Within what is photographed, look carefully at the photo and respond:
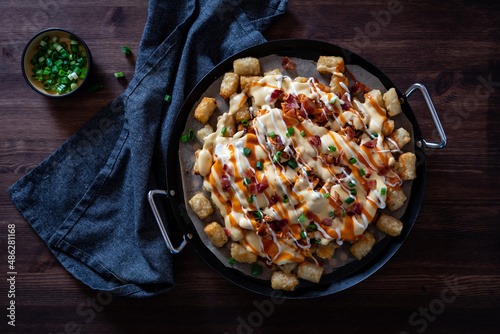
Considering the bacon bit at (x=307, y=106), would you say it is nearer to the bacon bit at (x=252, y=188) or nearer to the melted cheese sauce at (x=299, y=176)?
the melted cheese sauce at (x=299, y=176)

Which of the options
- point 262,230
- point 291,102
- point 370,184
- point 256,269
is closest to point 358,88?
point 291,102

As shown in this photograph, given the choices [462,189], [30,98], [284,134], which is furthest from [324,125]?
[30,98]

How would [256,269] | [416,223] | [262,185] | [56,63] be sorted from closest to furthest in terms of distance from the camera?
[262,185] < [256,269] < [56,63] < [416,223]

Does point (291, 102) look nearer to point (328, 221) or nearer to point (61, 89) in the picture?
point (328, 221)

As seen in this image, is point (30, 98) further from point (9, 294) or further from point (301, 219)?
point (301, 219)

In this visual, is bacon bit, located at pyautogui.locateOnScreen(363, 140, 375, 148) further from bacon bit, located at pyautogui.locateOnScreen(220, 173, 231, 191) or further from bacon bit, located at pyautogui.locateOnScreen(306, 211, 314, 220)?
bacon bit, located at pyautogui.locateOnScreen(220, 173, 231, 191)

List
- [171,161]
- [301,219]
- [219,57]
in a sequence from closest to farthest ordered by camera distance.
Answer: [301,219]
[171,161]
[219,57]
